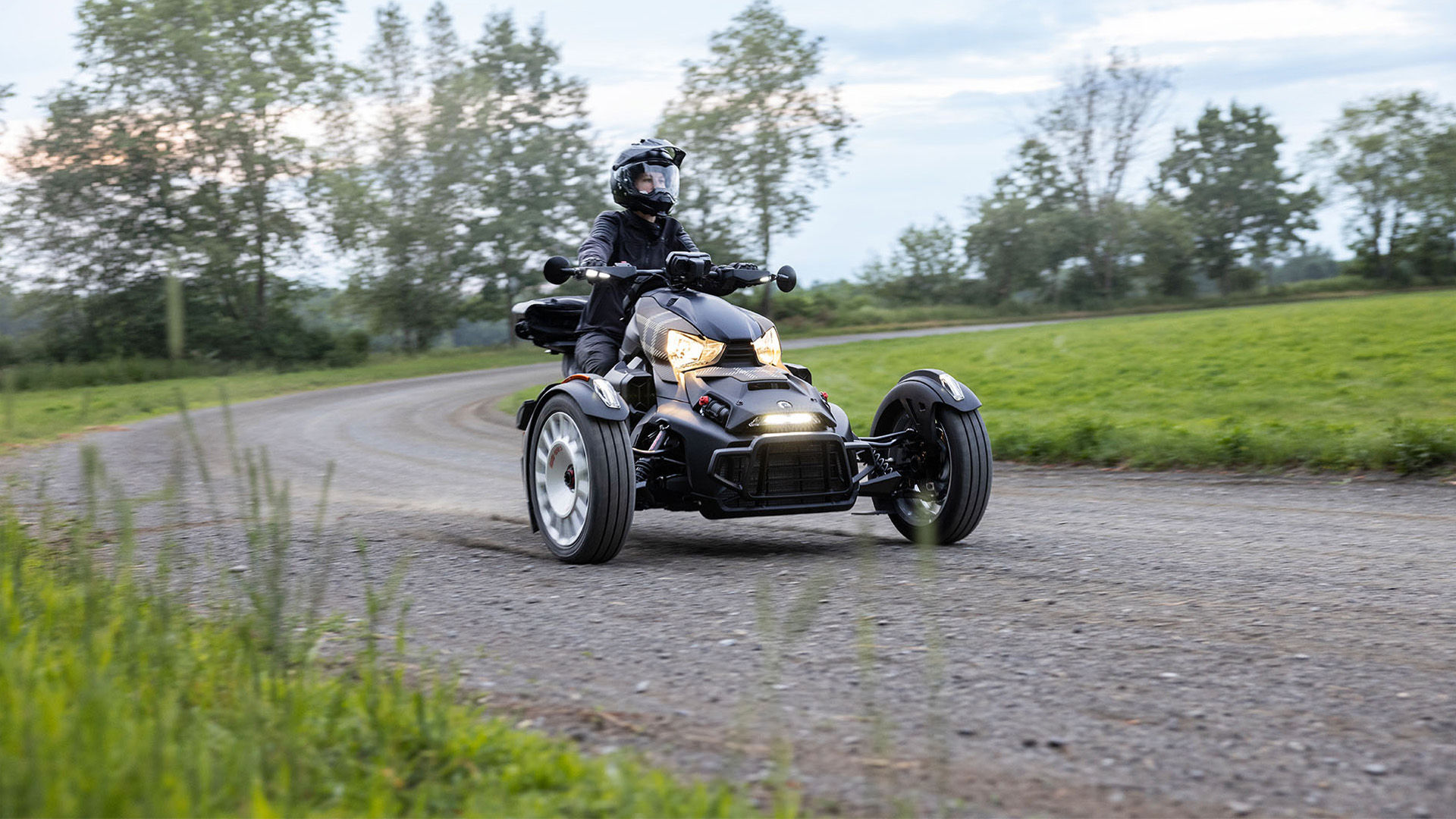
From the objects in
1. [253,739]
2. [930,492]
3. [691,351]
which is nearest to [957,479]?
[930,492]

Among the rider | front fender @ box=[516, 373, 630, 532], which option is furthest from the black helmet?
front fender @ box=[516, 373, 630, 532]

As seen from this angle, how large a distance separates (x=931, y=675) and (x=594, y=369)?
426 cm

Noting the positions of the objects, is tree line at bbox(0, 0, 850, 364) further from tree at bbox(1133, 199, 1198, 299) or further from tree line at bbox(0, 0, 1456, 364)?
tree at bbox(1133, 199, 1198, 299)

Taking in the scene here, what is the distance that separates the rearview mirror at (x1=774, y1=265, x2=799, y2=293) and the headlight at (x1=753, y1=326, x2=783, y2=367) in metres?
0.84

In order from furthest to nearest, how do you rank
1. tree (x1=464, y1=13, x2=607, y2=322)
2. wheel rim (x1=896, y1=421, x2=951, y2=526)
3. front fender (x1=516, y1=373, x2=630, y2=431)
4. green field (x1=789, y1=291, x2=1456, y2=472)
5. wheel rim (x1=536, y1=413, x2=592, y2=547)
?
tree (x1=464, y1=13, x2=607, y2=322) < green field (x1=789, y1=291, x2=1456, y2=472) < wheel rim (x1=896, y1=421, x2=951, y2=526) < wheel rim (x1=536, y1=413, x2=592, y2=547) < front fender (x1=516, y1=373, x2=630, y2=431)

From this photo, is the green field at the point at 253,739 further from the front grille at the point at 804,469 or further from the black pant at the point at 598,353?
the black pant at the point at 598,353

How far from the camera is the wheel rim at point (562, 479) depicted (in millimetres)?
6258

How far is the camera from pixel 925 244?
63.0 metres

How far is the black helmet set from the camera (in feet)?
25.4

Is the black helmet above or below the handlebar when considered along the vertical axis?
above

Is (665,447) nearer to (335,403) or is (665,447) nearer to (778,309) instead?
(335,403)

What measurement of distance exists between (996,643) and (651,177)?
14.9 ft

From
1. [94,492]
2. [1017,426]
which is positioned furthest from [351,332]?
[94,492]

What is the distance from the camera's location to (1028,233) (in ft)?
197
